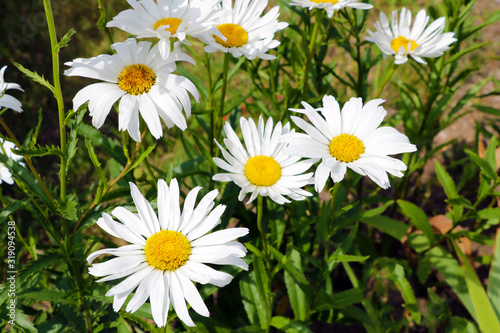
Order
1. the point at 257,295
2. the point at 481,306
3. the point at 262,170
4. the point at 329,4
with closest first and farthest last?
1. the point at 262,170
2. the point at 329,4
3. the point at 257,295
4. the point at 481,306

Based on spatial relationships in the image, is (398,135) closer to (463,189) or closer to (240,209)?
(240,209)

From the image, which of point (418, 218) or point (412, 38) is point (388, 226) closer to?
point (418, 218)

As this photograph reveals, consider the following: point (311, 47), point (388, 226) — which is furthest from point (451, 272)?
point (311, 47)

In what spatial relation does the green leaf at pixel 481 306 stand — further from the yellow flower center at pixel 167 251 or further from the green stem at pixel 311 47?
the yellow flower center at pixel 167 251

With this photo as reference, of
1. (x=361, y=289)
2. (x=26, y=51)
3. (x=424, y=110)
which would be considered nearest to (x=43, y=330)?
(x=361, y=289)

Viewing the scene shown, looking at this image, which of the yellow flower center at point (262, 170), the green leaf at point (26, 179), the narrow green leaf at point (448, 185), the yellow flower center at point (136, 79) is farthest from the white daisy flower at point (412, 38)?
the green leaf at point (26, 179)

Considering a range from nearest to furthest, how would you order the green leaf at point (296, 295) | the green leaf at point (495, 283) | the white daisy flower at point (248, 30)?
the white daisy flower at point (248, 30), the green leaf at point (296, 295), the green leaf at point (495, 283)

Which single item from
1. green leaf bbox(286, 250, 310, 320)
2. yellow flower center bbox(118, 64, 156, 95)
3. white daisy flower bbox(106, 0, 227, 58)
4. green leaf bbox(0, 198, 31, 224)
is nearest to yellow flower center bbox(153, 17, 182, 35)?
white daisy flower bbox(106, 0, 227, 58)
